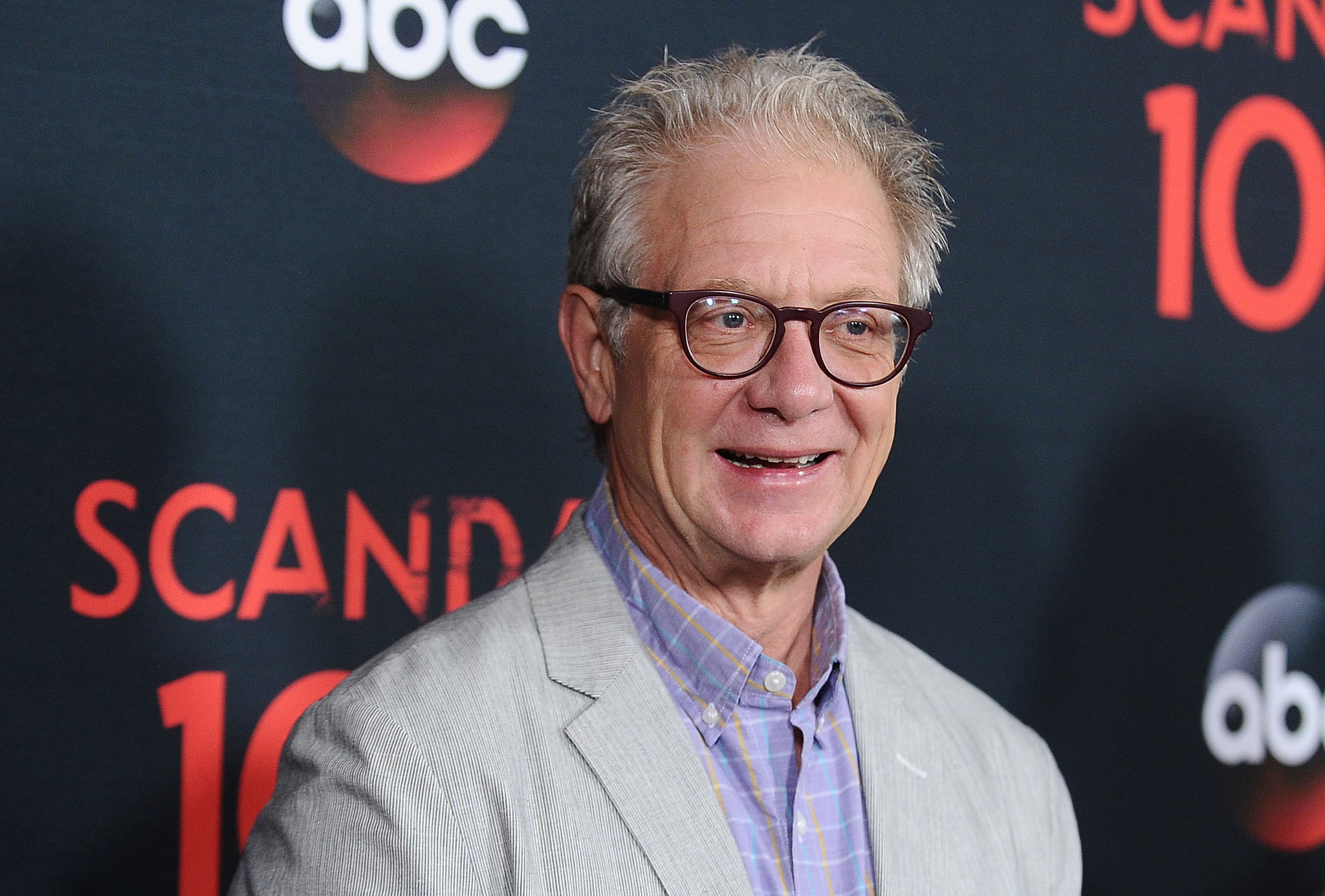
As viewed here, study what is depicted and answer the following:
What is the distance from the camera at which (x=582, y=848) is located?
94 cm

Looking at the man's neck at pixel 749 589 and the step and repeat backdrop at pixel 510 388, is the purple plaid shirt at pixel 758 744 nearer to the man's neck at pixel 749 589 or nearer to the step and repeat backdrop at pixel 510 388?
the man's neck at pixel 749 589

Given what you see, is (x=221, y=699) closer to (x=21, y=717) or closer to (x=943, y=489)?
(x=21, y=717)

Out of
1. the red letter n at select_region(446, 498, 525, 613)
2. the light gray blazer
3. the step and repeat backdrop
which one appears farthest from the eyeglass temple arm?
the red letter n at select_region(446, 498, 525, 613)

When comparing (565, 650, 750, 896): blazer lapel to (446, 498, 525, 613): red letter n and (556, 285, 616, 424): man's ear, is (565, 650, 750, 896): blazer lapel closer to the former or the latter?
(556, 285, 616, 424): man's ear

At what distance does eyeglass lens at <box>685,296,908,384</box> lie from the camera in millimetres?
1053

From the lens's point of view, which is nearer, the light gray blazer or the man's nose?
the light gray blazer

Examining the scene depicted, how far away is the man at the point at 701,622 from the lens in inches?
37.0

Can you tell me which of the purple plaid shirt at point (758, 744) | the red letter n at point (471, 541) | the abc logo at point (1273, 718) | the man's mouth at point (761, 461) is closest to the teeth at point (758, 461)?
the man's mouth at point (761, 461)

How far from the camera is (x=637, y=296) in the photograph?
3.62 ft

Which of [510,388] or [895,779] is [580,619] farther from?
[510,388]

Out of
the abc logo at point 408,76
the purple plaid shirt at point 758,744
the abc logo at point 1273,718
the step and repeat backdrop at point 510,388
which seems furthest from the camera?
the abc logo at point 1273,718

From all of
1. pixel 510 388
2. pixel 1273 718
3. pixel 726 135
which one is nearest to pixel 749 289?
pixel 726 135

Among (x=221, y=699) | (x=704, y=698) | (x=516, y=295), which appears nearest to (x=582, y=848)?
(x=704, y=698)

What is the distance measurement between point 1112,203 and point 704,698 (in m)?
1.34
